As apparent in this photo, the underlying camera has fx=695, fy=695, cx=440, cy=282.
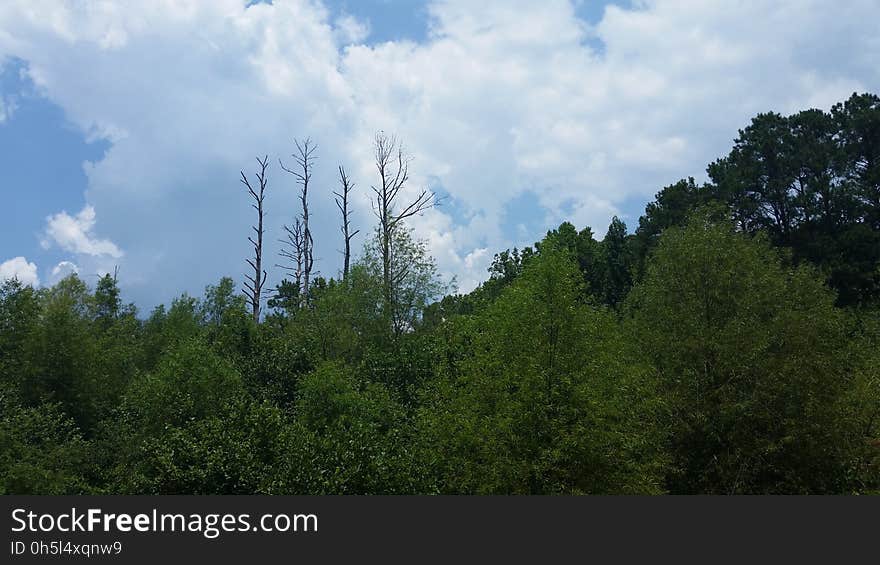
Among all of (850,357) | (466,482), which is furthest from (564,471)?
(850,357)

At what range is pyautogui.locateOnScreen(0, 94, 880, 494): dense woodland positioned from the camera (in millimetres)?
23766

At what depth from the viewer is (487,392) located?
25531 mm

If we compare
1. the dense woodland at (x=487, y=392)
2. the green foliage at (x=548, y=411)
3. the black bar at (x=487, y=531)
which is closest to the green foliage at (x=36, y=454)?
the dense woodland at (x=487, y=392)

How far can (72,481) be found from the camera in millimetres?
30922

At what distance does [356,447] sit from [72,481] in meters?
16.2

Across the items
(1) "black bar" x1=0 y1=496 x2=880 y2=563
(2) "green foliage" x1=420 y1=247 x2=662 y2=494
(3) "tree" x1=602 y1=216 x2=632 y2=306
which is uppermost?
(3) "tree" x1=602 y1=216 x2=632 y2=306

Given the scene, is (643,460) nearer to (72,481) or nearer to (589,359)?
(589,359)

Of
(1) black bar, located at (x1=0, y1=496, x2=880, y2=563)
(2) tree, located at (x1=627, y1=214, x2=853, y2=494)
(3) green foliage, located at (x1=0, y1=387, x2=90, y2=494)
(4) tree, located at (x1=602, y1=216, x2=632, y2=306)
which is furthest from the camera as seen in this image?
(4) tree, located at (x1=602, y1=216, x2=632, y2=306)

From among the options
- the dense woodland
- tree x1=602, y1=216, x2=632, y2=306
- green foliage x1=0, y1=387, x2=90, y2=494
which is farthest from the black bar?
tree x1=602, y1=216, x2=632, y2=306

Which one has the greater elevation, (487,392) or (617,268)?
(617,268)

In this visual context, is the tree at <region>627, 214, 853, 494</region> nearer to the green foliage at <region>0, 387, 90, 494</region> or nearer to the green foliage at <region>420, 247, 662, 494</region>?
the green foliage at <region>420, 247, 662, 494</region>

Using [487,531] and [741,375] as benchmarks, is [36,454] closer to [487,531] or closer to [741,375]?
[487,531]

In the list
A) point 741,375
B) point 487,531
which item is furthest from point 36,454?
point 741,375

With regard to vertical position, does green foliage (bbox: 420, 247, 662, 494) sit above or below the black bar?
above
